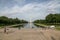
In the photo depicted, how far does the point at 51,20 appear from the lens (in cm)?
11200

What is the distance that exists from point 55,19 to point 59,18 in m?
4.32

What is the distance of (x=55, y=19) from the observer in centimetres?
10938

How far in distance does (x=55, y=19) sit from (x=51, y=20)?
145 inches

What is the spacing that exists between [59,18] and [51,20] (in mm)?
7951

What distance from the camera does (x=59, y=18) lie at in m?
106
